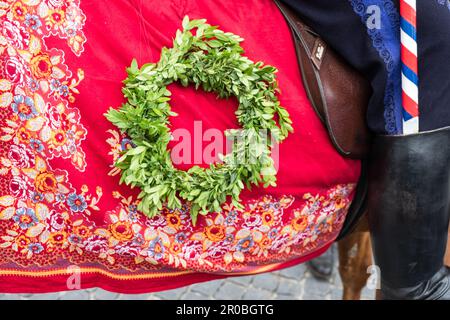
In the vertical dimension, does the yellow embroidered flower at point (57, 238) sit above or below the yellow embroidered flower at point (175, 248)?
above

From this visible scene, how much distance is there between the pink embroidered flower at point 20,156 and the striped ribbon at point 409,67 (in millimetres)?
894

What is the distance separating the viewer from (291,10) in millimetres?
1386

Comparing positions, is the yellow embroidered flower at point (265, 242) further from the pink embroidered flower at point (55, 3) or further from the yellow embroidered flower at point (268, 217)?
the pink embroidered flower at point (55, 3)

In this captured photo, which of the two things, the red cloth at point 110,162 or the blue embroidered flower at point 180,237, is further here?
the blue embroidered flower at point 180,237

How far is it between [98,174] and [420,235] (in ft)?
2.74

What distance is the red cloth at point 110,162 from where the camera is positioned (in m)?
1.31

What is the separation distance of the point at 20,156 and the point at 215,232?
517 millimetres

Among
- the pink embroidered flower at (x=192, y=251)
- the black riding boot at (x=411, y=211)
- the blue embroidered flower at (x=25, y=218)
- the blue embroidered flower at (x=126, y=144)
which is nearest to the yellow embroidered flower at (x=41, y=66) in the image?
the blue embroidered flower at (x=126, y=144)

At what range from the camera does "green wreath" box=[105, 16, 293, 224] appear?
1300 millimetres

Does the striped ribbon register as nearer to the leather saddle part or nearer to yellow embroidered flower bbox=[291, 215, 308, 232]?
the leather saddle part

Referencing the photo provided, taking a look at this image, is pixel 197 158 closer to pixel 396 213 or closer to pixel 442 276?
pixel 396 213

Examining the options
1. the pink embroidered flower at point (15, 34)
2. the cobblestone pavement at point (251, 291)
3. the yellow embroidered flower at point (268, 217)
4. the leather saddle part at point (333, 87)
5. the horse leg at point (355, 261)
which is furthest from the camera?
the cobblestone pavement at point (251, 291)

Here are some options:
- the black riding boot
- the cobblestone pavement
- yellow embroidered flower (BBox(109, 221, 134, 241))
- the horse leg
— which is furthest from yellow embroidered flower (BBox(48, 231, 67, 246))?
the cobblestone pavement
